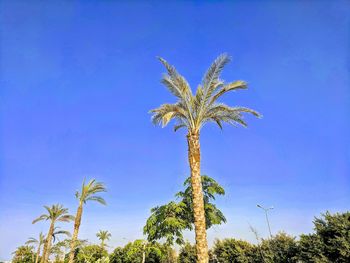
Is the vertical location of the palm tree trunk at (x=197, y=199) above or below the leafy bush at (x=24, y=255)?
below

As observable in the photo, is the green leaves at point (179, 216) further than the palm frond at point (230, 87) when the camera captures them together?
Yes

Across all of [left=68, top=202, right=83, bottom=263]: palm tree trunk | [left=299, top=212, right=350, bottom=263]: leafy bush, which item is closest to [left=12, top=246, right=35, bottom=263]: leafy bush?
[left=68, top=202, right=83, bottom=263]: palm tree trunk

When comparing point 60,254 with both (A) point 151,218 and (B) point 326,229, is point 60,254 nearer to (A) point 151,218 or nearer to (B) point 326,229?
(A) point 151,218

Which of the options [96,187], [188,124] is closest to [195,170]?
[188,124]

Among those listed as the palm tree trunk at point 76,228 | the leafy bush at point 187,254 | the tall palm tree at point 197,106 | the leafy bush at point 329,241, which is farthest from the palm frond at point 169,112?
the leafy bush at point 187,254

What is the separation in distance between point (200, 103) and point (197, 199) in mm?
4920

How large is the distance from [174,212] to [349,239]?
35.1 ft

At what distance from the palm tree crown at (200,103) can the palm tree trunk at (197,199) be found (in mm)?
743

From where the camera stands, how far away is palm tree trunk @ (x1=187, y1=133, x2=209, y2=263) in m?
13.0

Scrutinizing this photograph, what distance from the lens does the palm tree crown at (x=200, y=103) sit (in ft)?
49.6

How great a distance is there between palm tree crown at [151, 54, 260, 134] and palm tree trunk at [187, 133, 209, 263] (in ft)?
2.44

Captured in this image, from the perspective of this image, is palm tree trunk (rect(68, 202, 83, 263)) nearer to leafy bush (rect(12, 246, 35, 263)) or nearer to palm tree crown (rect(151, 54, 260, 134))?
palm tree crown (rect(151, 54, 260, 134))

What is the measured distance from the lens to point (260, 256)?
27.0 m

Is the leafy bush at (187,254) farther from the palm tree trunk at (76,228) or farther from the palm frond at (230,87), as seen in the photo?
the palm frond at (230,87)
